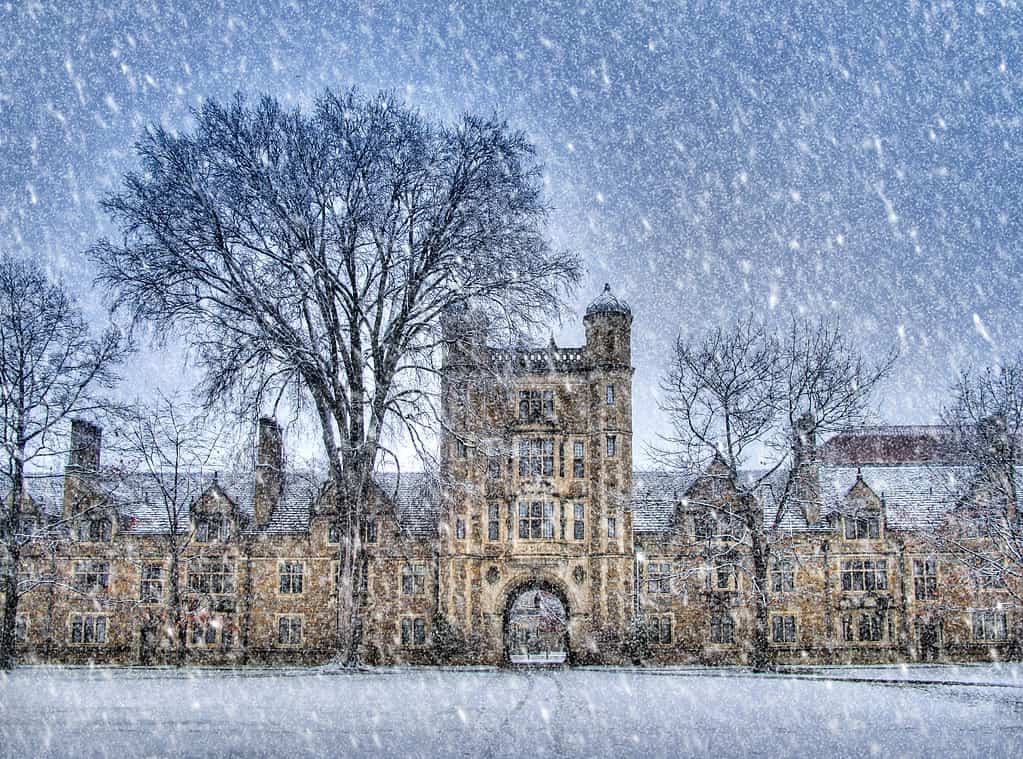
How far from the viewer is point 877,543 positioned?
Answer: 147 feet

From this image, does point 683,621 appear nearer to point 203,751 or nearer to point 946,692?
point 946,692

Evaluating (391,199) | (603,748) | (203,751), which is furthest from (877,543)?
(203,751)

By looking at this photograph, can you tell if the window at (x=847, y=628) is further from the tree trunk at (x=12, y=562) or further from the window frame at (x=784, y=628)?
the tree trunk at (x=12, y=562)

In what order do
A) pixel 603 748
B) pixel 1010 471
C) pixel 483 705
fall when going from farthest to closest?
pixel 1010 471 → pixel 483 705 → pixel 603 748

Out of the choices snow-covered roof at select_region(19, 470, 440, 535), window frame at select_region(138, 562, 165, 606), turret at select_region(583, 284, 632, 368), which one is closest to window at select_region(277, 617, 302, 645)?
snow-covered roof at select_region(19, 470, 440, 535)

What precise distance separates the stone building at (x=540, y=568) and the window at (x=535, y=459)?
0.06 meters

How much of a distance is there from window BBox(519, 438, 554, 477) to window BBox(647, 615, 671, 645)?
293 inches

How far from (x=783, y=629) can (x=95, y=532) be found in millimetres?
29487

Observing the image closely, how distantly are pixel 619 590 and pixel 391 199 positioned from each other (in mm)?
20312

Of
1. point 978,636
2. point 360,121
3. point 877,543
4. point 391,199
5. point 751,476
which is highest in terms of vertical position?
point 360,121

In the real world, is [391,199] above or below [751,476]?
above

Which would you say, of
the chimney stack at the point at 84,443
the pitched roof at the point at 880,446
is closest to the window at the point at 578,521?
the chimney stack at the point at 84,443

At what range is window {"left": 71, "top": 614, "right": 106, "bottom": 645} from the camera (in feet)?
146

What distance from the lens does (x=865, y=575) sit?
146 feet
